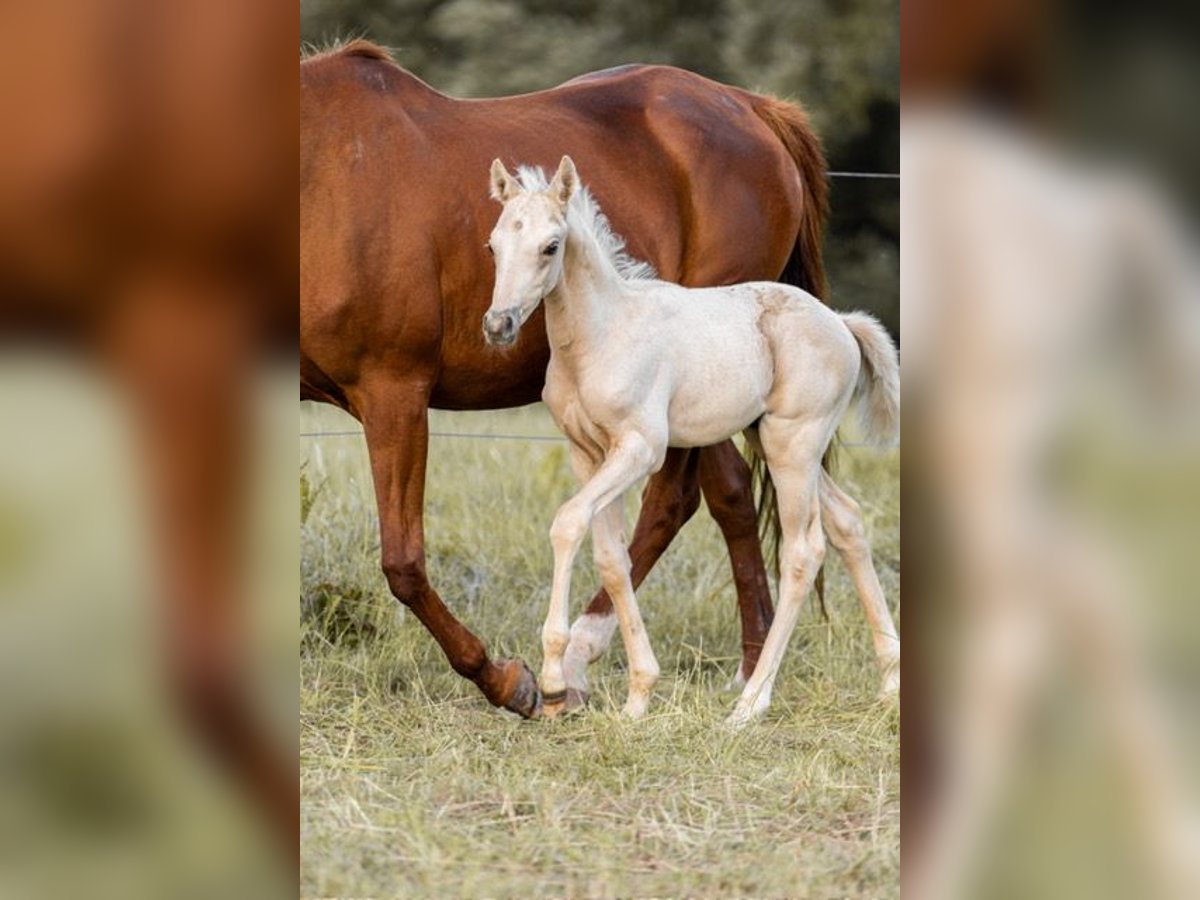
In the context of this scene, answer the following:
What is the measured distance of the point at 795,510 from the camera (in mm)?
4082

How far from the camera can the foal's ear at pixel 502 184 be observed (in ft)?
12.1

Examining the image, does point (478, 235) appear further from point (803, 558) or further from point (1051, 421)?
point (1051, 421)

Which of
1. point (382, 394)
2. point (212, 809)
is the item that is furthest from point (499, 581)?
point (212, 809)

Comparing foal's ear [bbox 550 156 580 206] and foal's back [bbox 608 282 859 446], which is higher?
foal's ear [bbox 550 156 580 206]

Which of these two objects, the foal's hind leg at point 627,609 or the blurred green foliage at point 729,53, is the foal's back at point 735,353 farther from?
the blurred green foliage at point 729,53

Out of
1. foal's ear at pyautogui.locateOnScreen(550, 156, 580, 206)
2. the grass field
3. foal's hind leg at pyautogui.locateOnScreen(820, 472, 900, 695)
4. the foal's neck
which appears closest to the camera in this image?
the grass field

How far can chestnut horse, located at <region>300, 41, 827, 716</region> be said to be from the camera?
3.89 metres

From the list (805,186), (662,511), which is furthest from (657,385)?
(805,186)

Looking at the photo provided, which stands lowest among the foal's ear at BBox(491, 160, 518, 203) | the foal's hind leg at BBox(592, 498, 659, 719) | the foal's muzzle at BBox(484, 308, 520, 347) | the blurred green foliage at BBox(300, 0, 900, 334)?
the foal's hind leg at BBox(592, 498, 659, 719)

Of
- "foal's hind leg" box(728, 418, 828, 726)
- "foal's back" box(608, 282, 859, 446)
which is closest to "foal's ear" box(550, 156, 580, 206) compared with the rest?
"foal's back" box(608, 282, 859, 446)

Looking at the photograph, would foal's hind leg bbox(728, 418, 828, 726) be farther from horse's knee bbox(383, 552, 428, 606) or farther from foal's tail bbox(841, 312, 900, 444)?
horse's knee bbox(383, 552, 428, 606)

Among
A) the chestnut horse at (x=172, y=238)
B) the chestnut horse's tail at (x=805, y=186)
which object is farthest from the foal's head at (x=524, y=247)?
the chestnut horse at (x=172, y=238)

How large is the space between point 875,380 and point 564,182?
1.13 m

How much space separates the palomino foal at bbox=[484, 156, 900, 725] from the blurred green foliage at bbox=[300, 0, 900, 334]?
4073 mm
